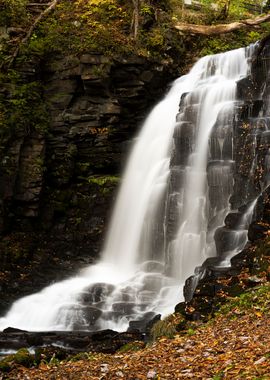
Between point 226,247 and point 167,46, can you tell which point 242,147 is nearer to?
point 226,247

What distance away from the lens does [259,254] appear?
9516mm

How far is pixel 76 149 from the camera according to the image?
714 inches

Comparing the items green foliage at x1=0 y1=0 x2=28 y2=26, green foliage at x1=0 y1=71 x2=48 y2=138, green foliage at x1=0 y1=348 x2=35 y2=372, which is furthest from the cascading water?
green foliage at x1=0 y1=0 x2=28 y2=26

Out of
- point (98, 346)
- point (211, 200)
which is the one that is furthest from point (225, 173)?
point (98, 346)

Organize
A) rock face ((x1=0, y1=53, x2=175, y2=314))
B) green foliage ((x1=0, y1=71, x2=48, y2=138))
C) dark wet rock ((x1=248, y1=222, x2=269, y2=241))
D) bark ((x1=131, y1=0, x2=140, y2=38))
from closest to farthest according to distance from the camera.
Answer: dark wet rock ((x1=248, y1=222, x2=269, y2=241)) → green foliage ((x1=0, y1=71, x2=48, y2=138)) → rock face ((x1=0, y1=53, x2=175, y2=314)) → bark ((x1=131, y1=0, x2=140, y2=38))

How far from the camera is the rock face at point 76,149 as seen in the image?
16.8 m

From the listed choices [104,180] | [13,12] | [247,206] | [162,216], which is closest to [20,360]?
[247,206]

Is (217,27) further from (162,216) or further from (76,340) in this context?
(76,340)

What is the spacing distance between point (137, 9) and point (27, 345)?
14.3 metres

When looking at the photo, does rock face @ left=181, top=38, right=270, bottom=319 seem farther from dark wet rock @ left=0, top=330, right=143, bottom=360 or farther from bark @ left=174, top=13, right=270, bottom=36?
dark wet rock @ left=0, top=330, right=143, bottom=360

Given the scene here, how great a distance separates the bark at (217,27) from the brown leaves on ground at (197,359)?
11.9m

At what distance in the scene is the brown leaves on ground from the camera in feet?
17.6

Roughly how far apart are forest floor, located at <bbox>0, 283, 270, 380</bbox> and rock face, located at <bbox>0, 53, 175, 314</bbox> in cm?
905

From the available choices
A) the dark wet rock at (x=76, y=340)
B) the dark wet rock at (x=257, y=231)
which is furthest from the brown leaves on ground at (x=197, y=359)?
the dark wet rock at (x=257, y=231)
